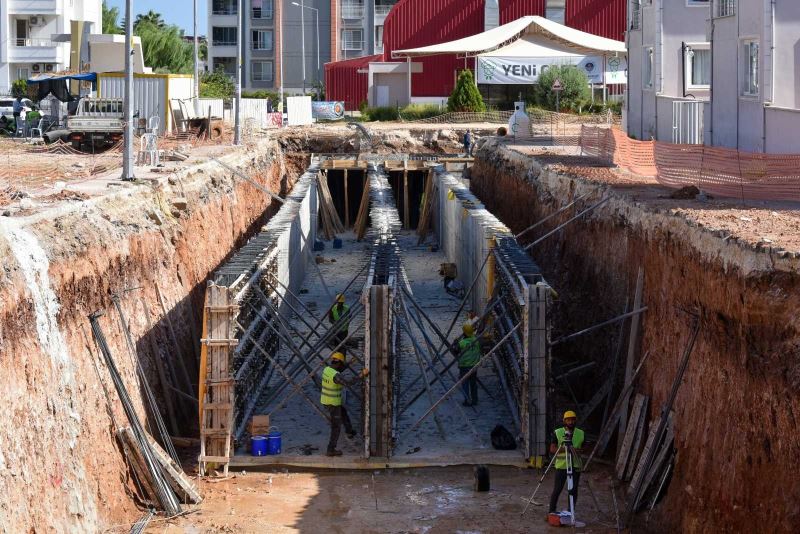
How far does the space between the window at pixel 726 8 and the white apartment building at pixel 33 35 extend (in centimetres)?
4771

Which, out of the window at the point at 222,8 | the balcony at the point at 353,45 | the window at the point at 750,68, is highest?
the window at the point at 222,8

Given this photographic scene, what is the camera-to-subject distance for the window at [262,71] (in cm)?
9019

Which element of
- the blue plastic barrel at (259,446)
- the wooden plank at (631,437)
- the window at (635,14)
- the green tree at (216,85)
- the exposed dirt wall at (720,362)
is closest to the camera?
the exposed dirt wall at (720,362)

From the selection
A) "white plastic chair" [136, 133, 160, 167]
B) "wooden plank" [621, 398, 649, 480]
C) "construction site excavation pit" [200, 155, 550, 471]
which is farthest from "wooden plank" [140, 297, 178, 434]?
"white plastic chair" [136, 133, 160, 167]

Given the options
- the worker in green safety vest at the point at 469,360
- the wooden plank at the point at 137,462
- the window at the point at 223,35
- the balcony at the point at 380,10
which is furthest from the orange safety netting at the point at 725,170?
the window at the point at 223,35

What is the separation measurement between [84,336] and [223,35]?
81755 mm

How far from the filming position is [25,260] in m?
12.8

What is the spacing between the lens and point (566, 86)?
173 ft

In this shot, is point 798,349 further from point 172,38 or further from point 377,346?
point 172,38

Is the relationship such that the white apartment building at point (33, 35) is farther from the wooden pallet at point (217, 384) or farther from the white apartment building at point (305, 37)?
the wooden pallet at point (217, 384)

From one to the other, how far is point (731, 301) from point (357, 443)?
5.79 m

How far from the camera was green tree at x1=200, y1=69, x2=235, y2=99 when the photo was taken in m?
70.1

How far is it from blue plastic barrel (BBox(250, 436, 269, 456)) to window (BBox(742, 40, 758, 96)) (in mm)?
12818

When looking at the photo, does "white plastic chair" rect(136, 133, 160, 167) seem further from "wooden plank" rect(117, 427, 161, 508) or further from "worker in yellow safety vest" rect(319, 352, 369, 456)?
"wooden plank" rect(117, 427, 161, 508)
